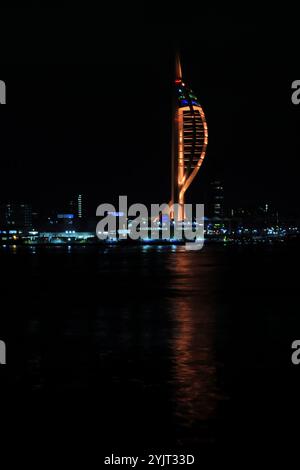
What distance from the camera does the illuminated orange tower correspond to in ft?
314

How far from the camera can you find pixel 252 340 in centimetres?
1483

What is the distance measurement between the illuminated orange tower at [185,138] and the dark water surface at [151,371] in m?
72.1

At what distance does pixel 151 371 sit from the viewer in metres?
11.4

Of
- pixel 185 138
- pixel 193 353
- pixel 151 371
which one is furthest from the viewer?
pixel 185 138

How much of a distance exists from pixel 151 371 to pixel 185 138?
8876cm

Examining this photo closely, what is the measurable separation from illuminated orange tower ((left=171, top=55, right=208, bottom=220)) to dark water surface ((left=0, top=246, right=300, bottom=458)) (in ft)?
237

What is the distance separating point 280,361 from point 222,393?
8.25ft

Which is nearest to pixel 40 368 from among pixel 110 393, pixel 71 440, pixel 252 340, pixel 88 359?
pixel 88 359

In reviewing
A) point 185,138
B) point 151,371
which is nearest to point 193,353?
point 151,371

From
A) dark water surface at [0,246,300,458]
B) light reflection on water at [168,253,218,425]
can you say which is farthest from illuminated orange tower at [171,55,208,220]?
dark water surface at [0,246,300,458]

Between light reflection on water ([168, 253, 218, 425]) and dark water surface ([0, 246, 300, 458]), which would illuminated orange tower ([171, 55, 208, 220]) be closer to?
light reflection on water ([168, 253, 218, 425])

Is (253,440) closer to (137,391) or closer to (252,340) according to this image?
(137,391)

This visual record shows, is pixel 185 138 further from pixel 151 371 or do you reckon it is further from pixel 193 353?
pixel 151 371
